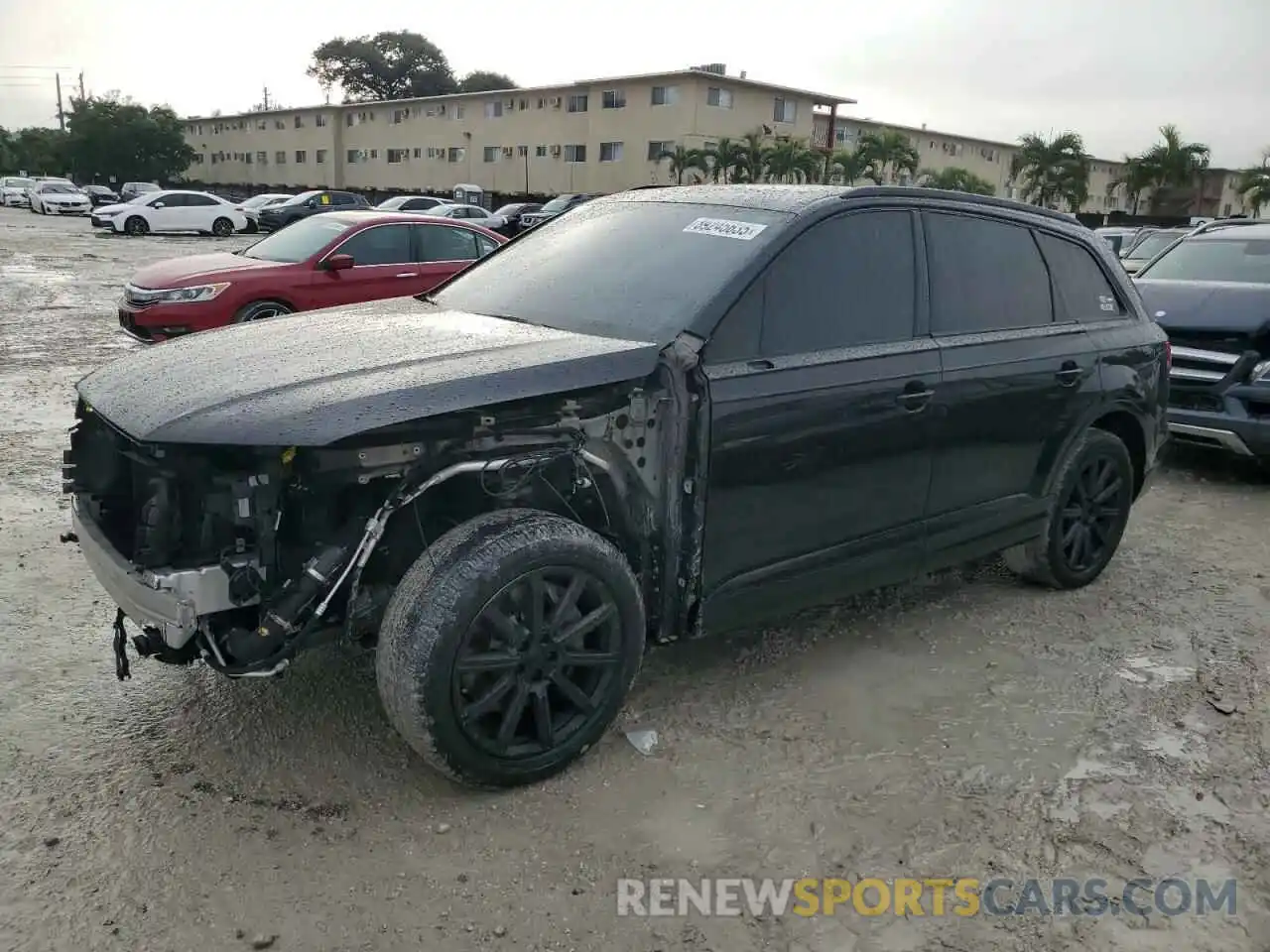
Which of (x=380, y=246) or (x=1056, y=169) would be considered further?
(x=1056, y=169)

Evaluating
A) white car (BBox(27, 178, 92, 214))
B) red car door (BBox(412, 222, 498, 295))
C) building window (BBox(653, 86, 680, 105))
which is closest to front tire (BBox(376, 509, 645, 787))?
red car door (BBox(412, 222, 498, 295))

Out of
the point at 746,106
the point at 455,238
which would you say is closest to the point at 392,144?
the point at 746,106

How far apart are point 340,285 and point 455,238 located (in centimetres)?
146

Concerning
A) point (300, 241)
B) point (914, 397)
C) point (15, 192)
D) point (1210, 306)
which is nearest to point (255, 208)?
point (15, 192)

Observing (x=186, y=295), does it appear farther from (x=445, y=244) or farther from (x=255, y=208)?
(x=255, y=208)

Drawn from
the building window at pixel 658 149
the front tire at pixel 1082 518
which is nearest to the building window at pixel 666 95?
the building window at pixel 658 149

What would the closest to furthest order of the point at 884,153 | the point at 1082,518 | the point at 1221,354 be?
the point at 1082,518
the point at 1221,354
the point at 884,153

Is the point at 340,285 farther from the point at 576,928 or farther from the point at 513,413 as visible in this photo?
the point at 576,928

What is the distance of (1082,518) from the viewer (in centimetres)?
484

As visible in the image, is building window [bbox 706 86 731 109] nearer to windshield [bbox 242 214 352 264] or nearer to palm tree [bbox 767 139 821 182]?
palm tree [bbox 767 139 821 182]

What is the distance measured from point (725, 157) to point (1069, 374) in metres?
38.7

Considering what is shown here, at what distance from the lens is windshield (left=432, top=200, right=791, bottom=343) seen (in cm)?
345

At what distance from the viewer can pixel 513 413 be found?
2.96 meters

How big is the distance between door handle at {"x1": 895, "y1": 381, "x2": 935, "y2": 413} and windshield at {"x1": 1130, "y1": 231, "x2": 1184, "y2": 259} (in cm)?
1455
